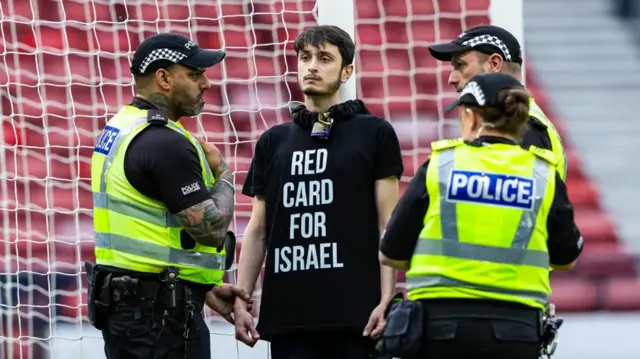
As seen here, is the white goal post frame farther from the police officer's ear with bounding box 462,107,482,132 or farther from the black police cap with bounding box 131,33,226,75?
the police officer's ear with bounding box 462,107,482,132

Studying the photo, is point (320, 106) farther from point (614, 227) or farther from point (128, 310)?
point (614, 227)

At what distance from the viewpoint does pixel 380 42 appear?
6.73 meters

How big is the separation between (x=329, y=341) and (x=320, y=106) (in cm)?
78

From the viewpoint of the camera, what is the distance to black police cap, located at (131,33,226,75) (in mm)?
4684

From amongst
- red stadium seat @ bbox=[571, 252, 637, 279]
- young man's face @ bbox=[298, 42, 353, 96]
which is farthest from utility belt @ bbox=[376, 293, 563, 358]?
red stadium seat @ bbox=[571, 252, 637, 279]

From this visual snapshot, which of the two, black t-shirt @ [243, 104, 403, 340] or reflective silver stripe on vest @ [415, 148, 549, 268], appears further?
black t-shirt @ [243, 104, 403, 340]

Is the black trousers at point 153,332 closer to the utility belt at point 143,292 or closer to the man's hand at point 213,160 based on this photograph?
the utility belt at point 143,292

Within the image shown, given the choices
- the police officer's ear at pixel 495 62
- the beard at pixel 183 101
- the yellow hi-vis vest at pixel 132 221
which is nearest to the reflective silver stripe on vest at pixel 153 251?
the yellow hi-vis vest at pixel 132 221

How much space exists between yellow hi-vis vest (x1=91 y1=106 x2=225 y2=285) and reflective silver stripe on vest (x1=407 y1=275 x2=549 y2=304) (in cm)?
93

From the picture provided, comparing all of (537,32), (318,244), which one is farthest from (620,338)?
(318,244)

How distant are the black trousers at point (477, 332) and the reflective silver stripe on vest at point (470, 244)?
130 millimetres

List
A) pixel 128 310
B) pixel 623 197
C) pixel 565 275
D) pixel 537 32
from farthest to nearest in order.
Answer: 1. pixel 537 32
2. pixel 623 197
3. pixel 565 275
4. pixel 128 310

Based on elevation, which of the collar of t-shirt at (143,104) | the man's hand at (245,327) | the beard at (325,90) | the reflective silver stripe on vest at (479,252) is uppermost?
the beard at (325,90)

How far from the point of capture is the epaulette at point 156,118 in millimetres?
4551
